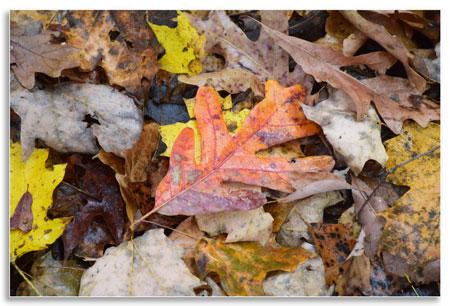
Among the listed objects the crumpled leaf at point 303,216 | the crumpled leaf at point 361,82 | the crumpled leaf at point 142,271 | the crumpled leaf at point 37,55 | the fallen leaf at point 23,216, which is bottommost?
the crumpled leaf at point 142,271

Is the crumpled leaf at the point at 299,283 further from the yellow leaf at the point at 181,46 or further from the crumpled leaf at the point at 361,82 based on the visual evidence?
the yellow leaf at the point at 181,46

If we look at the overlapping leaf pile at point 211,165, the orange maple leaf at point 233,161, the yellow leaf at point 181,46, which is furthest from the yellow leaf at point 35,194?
the yellow leaf at point 181,46

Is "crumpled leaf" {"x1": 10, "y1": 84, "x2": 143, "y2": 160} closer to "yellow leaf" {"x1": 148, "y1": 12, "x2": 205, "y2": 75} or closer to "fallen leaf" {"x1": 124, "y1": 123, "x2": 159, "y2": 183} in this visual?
"fallen leaf" {"x1": 124, "y1": 123, "x2": 159, "y2": 183}

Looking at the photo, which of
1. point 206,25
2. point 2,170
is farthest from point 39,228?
point 206,25

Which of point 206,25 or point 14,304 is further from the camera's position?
point 206,25

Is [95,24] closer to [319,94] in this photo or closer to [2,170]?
[2,170]

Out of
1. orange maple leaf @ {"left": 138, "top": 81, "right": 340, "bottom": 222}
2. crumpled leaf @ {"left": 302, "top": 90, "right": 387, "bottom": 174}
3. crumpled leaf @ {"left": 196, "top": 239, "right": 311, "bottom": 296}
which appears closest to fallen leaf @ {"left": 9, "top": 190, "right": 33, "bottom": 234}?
orange maple leaf @ {"left": 138, "top": 81, "right": 340, "bottom": 222}
